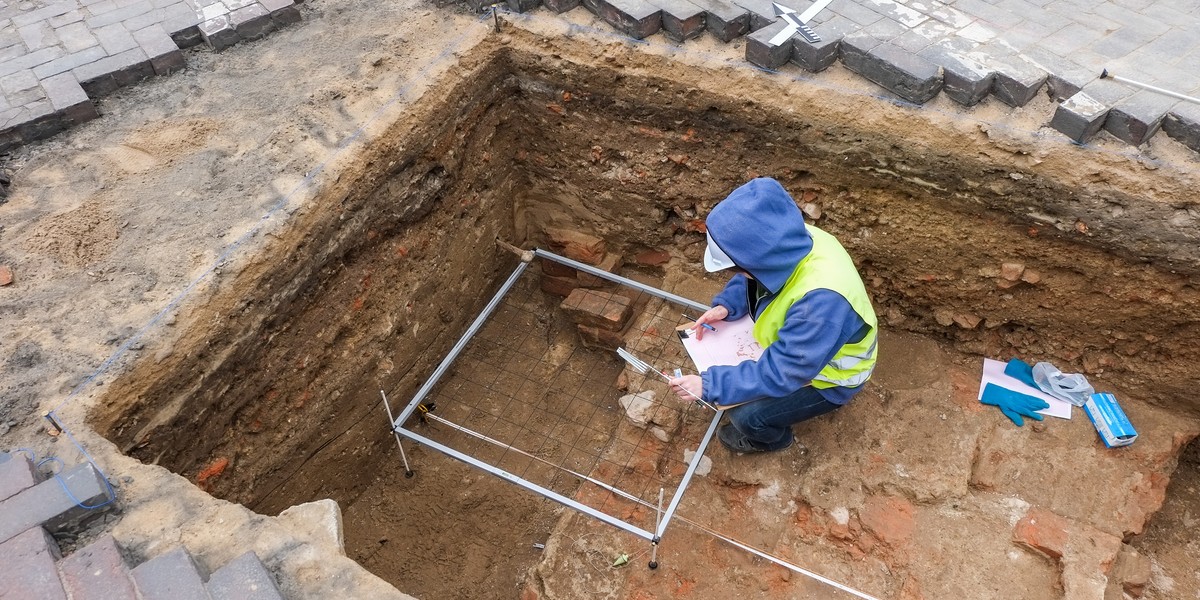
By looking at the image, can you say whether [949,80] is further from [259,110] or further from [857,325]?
[259,110]

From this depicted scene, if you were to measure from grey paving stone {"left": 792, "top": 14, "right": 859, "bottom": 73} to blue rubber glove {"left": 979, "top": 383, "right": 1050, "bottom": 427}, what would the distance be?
203 centimetres

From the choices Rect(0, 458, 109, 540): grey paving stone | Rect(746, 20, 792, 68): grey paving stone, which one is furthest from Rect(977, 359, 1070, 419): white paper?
Rect(0, 458, 109, 540): grey paving stone

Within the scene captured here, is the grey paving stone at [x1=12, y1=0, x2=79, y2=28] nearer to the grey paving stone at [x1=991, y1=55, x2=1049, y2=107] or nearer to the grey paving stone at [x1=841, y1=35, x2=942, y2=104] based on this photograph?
the grey paving stone at [x1=841, y1=35, x2=942, y2=104]

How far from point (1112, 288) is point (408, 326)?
12.7ft

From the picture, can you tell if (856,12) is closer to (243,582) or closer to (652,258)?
(652,258)

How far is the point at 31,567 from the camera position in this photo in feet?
8.04

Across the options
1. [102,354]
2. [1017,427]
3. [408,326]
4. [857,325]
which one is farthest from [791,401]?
[102,354]

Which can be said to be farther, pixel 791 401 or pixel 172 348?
pixel 791 401

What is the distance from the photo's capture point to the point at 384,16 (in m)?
5.07

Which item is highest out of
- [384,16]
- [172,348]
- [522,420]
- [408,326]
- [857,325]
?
[384,16]

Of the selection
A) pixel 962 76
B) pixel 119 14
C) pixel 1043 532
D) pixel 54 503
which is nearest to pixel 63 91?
pixel 119 14

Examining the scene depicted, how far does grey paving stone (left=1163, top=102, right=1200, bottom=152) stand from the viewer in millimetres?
3637

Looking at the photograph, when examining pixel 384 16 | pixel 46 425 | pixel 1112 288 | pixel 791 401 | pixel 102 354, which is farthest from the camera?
pixel 384 16

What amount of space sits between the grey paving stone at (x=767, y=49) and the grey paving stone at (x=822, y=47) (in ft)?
0.20
